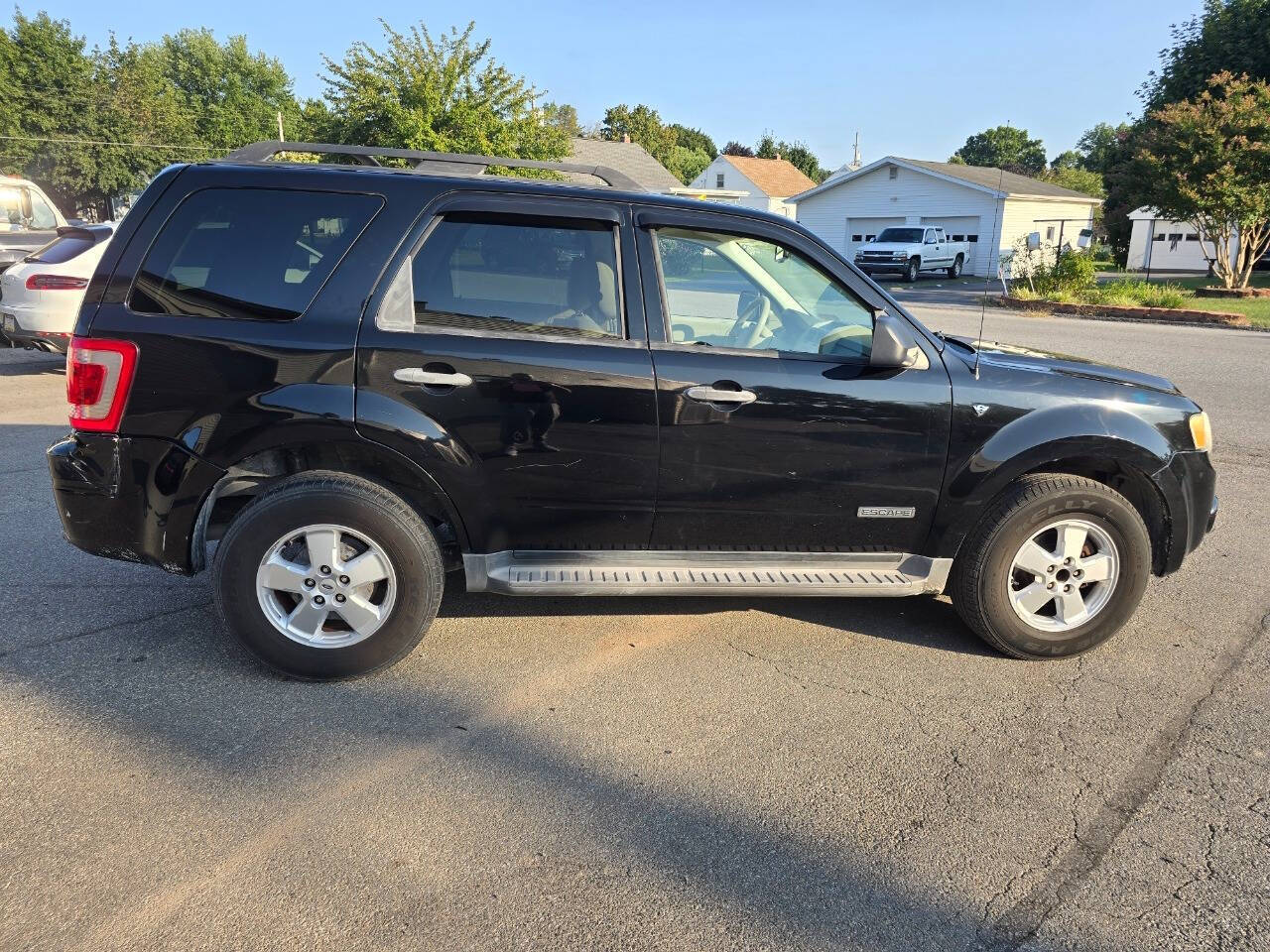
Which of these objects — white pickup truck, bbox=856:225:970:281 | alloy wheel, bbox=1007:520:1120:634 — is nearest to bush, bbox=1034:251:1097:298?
white pickup truck, bbox=856:225:970:281

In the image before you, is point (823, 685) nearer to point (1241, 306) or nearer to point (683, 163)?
point (1241, 306)

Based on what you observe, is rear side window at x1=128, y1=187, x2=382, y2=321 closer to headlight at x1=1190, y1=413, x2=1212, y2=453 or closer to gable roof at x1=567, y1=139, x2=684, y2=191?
headlight at x1=1190, y1=413, x2=1212, y2=453

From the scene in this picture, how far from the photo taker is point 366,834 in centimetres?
275

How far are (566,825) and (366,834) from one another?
1.94ft

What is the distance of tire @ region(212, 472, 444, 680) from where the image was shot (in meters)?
3.48

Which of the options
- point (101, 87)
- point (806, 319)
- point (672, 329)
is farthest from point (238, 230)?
point (101, 87)

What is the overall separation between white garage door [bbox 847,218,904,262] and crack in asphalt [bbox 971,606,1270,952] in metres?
40.3

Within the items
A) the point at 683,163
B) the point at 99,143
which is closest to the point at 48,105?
the point at 99,143

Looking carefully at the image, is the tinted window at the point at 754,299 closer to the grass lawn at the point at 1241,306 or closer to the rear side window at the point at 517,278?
the rear side window at the point at 517,278

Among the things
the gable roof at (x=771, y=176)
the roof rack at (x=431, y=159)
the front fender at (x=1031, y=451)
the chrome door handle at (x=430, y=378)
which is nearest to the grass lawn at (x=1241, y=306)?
the front fender at (x=1031, y=451)

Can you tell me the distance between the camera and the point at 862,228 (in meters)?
42.9

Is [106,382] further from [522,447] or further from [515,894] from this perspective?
[515,894]

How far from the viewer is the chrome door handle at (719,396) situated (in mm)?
3646

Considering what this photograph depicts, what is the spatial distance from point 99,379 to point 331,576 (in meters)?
1.13
